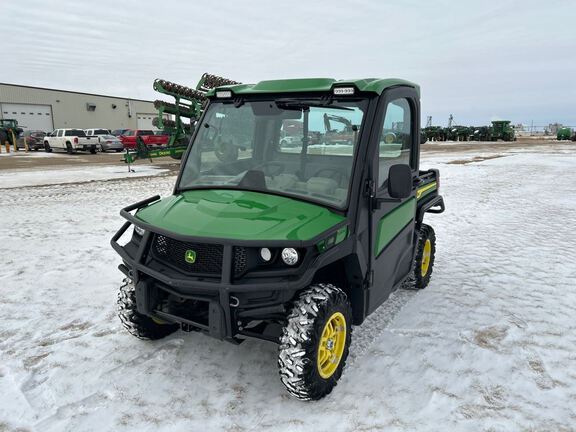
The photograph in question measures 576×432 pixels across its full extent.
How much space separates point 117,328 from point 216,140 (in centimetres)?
196

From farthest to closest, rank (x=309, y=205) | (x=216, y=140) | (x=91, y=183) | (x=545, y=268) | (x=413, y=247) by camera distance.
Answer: (x=91, y=183) → (x=545, y=268) → (x=413, y=247) → (x=216, y=140) → (x=309, y=205)

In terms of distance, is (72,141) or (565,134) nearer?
(72,141)

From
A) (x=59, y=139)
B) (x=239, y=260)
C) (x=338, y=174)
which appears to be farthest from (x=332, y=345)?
(x=59, y=139)

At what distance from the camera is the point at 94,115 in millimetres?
55469

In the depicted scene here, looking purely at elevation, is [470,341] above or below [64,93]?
below

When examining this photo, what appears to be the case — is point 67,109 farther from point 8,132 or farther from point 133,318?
point 133,318

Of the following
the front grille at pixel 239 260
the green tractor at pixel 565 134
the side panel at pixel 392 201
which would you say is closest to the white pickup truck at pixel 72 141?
the side panel at pixel 392 201

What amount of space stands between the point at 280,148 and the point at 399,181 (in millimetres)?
1029

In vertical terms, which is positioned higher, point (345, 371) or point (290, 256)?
point (290, 256)

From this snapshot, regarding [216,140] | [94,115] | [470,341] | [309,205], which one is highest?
[94,115]

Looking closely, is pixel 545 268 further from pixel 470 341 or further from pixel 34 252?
pixel 34 252

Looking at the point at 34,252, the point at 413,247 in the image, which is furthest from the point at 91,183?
the point at 413,247

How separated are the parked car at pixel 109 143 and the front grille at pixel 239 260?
1190 inches

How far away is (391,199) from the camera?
3.29m
